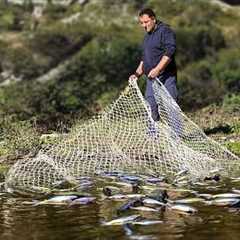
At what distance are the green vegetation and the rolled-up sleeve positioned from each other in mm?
5642

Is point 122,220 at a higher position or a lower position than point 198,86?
lower

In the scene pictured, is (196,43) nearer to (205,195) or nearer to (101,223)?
(205,195)

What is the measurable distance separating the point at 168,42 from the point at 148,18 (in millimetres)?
513

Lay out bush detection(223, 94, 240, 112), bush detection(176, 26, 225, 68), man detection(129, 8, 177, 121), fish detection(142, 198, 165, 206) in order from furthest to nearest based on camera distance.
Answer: bush detection(176, 26, 225, 68)
bush detection(223, 94, 240, 112)
man detection(129, 8, 177, 121)
fish detection(142, 198, 165, 206)

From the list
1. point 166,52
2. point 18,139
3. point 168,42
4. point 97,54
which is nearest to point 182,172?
point 166,52

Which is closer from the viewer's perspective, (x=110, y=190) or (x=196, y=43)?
(x=110, y=190)

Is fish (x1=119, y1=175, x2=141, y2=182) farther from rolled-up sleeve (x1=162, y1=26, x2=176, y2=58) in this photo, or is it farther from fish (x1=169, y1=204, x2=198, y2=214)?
rolled-up sleeve (x1=162, y1=26, x2=176, y2=58)

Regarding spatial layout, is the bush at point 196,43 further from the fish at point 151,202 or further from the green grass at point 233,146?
the fish at point 151,202

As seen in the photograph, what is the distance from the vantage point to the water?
6.80m

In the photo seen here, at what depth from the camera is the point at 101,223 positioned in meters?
7.34

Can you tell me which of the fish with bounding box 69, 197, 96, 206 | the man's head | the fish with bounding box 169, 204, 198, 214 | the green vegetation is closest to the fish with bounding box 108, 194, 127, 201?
the fish with bounding box 69, 197, 96, 206

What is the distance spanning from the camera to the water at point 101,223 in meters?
6.80

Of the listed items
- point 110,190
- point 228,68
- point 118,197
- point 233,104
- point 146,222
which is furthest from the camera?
point 228,68

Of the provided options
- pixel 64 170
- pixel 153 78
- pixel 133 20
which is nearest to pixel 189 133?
pixel 153 78
